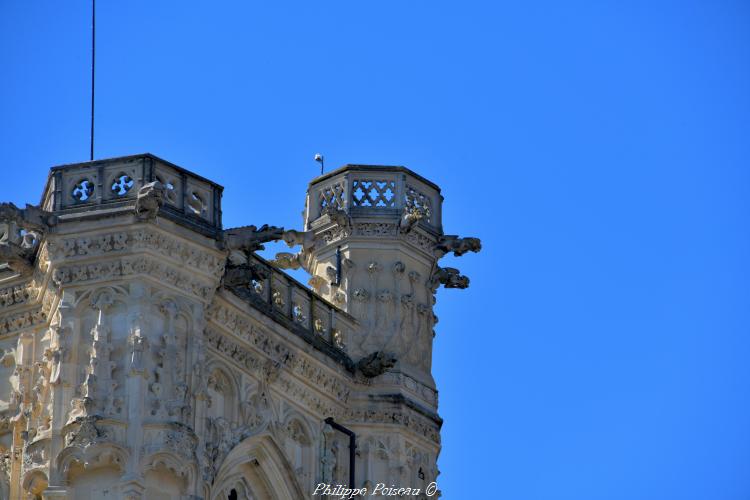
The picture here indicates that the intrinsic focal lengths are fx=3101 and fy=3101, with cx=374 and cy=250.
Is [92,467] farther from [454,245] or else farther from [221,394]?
[454,245]

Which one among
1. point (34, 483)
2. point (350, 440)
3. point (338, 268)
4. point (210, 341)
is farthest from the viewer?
point (338, 268)

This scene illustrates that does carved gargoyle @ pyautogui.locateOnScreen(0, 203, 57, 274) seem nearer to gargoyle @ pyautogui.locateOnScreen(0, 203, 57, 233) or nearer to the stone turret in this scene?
gargoyle @ pyautogui.locateOnScreen(0, 203, 57, 233)

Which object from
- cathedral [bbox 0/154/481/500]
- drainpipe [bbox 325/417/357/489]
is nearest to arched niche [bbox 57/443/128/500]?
cathedral [bbox 0/154/481/500]

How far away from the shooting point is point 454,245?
4347 centimetres

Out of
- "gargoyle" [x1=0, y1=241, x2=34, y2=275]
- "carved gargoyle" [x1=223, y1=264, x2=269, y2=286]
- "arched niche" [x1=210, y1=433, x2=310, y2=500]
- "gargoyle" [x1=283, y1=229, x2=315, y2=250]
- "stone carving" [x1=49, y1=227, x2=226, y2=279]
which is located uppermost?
"gargoyle" [x1=283, y1=229, x2=315, y2=250]

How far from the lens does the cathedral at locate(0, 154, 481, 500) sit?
119 ft

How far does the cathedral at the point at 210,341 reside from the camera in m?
36.4

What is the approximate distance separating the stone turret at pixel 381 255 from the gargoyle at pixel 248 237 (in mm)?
3550

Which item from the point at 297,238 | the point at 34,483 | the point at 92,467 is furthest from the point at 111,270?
the point at 297,238

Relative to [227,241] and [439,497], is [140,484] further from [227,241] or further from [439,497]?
[439,497]

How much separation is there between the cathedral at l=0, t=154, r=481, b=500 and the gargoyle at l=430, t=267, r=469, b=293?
31mm

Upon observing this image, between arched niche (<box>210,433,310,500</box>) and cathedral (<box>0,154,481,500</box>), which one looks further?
arched niche (<box>210,433,310,500</box>)

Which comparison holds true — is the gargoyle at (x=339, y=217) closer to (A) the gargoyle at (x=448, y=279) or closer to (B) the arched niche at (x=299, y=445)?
(A) the gargoyle at (x=448, y=279)

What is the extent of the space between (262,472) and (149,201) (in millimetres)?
4508
